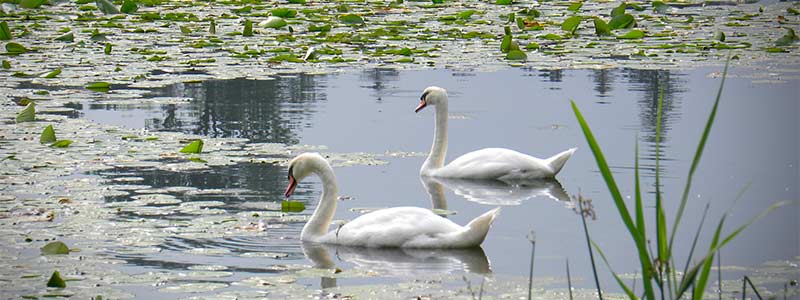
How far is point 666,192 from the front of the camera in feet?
26.9

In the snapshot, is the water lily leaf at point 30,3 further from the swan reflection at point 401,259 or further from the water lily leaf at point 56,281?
the water lily leaf at point 56,281

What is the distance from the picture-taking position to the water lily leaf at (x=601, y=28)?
55.5 feet

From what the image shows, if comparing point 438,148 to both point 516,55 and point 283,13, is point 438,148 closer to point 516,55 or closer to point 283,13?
point 516,55

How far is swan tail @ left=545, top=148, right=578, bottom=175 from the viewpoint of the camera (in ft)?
28.3

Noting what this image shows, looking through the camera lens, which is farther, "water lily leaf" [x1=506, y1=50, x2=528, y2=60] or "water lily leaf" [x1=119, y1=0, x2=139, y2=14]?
"water lily leaf" [x1=119, y1=0, x2=139, y2=14]

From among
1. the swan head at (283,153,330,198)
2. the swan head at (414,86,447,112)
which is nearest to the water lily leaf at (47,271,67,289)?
the swan head at (283,153,330,198)

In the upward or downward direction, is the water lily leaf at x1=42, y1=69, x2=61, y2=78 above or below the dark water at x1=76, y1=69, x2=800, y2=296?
above

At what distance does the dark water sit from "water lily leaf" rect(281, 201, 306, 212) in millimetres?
232

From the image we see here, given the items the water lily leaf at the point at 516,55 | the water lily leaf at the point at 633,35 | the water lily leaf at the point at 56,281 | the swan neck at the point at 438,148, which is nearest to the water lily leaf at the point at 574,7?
the water lily leaf at the point at 633,35

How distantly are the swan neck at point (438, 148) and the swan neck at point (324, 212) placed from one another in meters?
2.02

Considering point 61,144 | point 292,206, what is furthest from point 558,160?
point 61,144

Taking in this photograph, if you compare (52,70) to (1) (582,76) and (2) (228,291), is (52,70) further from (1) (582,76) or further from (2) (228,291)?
(2) (228,291)

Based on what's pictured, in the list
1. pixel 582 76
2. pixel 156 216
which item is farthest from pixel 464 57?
pixel 156 216

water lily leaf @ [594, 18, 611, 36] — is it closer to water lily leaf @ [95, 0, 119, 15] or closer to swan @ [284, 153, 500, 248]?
water lily leaf @ [95, 0, 119, 15]
